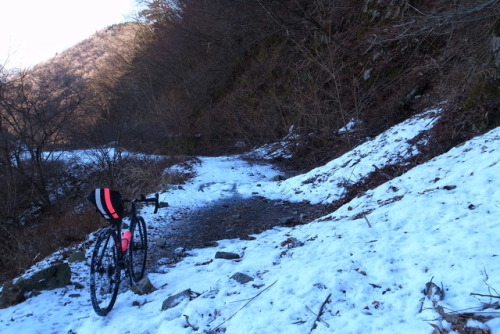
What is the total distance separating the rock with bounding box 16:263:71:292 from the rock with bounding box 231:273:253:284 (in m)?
2.23

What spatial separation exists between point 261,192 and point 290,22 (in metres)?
11.5

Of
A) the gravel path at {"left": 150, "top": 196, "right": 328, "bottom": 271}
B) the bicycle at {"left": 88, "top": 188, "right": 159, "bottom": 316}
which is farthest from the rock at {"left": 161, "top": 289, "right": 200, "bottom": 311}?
the gravel path at {"left": 150, "top": 196, "right": 328, "bottom": 271}

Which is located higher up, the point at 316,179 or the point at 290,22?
the point at 290,22

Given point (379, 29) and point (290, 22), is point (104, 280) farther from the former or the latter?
point (290, 22)

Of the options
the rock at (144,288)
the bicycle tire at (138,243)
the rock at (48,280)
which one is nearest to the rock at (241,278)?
the rock at (144,288)

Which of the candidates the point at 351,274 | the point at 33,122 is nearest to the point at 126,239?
the point at 351,274

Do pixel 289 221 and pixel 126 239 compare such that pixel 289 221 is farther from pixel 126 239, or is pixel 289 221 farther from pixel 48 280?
pixel 48 280

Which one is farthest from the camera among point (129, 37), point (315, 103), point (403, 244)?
point (129, 37)

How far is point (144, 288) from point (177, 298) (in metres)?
0.71

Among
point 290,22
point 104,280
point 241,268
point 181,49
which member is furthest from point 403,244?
point 181,49

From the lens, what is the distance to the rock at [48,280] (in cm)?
400

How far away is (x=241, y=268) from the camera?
13.0ft

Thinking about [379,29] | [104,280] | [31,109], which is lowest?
[104,280]

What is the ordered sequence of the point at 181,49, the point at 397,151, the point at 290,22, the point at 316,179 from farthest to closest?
the point at 181,49 < the point at 290,22 < the point at 316,179 < the point at 397,151
